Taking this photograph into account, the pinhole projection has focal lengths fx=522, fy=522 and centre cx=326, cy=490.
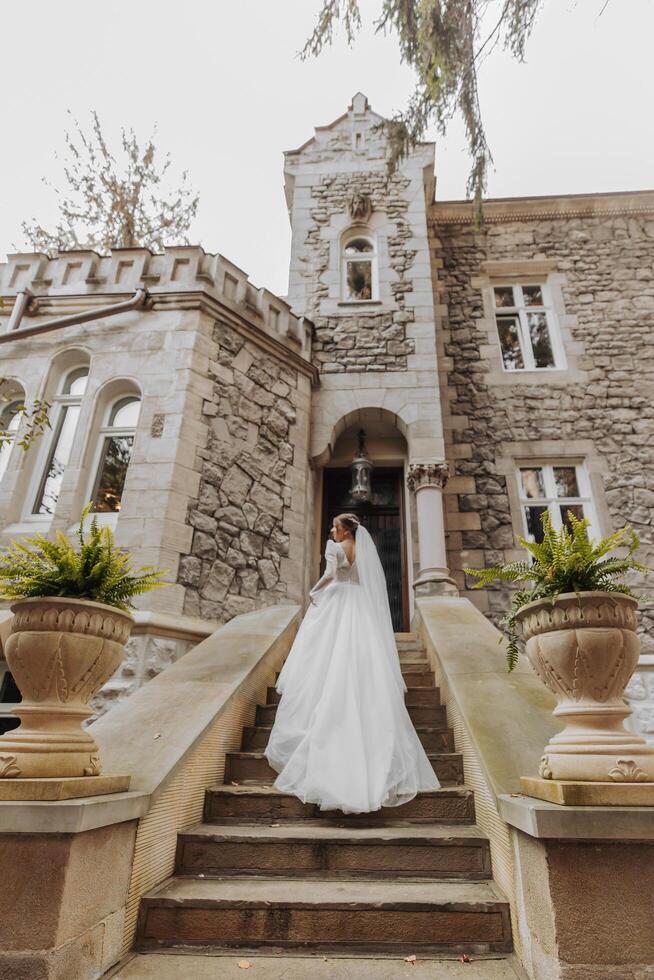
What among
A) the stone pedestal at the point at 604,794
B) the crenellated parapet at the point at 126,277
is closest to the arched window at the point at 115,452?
the crenellated parapet at the point at 126,277

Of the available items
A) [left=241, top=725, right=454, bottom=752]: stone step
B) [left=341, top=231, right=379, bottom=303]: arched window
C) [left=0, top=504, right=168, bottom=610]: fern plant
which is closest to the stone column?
[left=241, top=725, right=454, bottom=752]: stone step

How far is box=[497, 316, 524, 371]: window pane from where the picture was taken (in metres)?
8.30

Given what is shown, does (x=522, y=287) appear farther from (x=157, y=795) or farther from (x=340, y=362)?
(x=157, y=795)

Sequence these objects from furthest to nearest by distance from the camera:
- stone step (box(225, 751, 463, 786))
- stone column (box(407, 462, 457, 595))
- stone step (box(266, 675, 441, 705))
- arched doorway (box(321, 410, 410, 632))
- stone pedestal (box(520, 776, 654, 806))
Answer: arched doorway (box(321, 410, 410, 632))
stone column (box(407, 462, 457, 595))
stone step (box(266, 675, 441, 705))
stone step (box(225, 751, 463, 786))
stone pedestal (box(520, 776, 654, 806))

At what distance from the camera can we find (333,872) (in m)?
2.48

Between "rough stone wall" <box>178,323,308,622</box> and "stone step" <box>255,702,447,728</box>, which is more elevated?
"rough stone wall" <box>178,323,308,622</box>

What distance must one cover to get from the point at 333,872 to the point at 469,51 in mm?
6249

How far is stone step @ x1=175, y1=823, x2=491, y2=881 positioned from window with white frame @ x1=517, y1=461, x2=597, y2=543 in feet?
16.8

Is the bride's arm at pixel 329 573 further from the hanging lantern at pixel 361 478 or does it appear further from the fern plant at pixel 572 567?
the hanging lantern at pixel 361 478

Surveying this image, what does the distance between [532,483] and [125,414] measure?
549 cm

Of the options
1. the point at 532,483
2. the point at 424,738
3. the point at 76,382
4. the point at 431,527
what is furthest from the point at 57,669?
the point at 532,483

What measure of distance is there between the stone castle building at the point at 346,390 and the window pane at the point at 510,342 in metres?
0.03

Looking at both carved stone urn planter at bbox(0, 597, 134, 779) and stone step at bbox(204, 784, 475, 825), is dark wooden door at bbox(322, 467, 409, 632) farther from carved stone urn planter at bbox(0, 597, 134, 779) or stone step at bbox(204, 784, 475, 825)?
carved stone urn planter at bbox(0, 597, 134, 779)

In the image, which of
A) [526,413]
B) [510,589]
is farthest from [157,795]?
[526,413]
